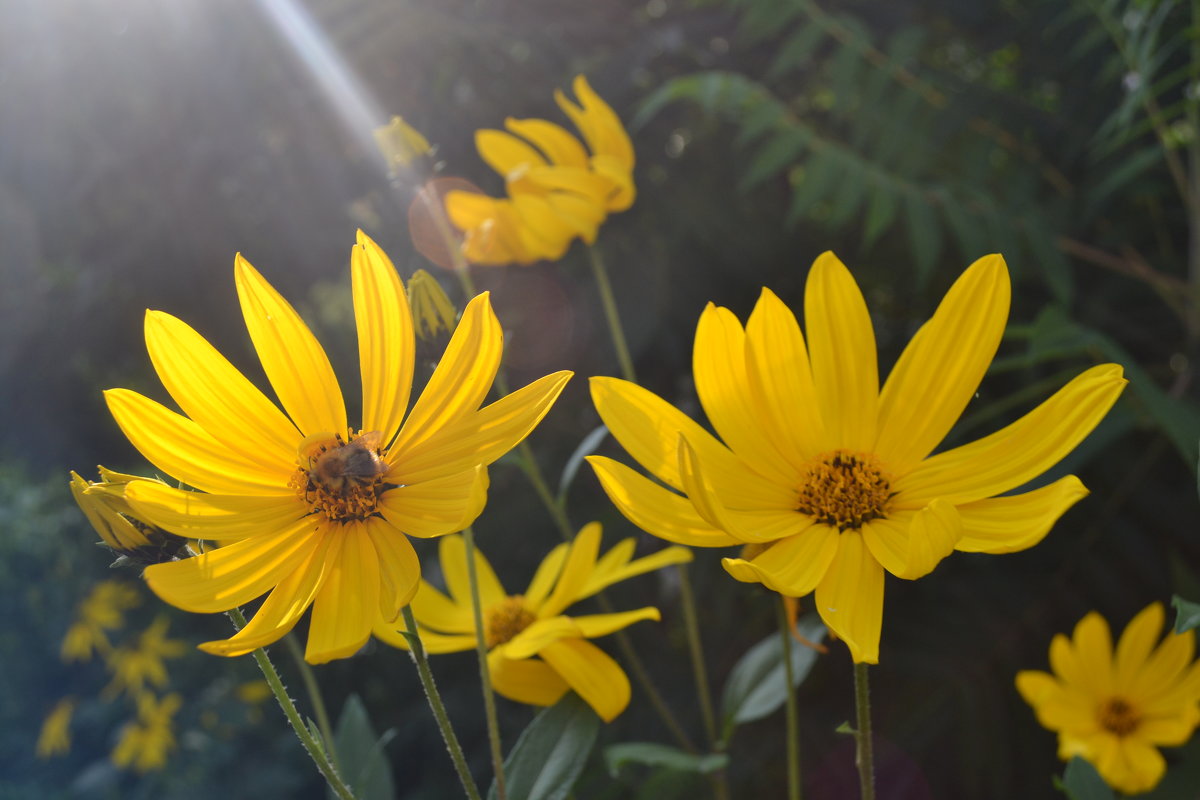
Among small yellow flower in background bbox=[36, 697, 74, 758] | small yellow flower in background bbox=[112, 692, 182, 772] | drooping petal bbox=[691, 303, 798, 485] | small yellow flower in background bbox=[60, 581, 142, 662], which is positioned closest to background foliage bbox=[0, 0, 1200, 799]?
small yellow flower in background bbox=[112, 692, 182, 772]

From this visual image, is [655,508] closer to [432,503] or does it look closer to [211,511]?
[432,503]

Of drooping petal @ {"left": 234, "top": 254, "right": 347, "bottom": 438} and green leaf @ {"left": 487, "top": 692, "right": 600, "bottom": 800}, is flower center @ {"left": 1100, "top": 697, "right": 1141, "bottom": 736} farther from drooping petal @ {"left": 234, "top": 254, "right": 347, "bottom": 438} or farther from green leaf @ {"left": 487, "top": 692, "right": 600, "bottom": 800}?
drooping petal @ {"left": 234, "top": 254, "right": 347, "bottom": 438}

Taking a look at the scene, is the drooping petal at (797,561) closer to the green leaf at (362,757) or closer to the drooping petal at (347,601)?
the drooping petal at (347,601)

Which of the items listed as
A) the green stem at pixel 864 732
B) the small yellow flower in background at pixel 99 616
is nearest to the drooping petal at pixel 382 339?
the green stem at pixel 864 732

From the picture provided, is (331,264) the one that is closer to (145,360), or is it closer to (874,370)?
(145,360)

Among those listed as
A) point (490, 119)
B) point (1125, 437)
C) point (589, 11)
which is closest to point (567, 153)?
point (490, 119)

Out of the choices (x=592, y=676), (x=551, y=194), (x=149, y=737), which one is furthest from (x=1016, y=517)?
(x=149, y=737)
